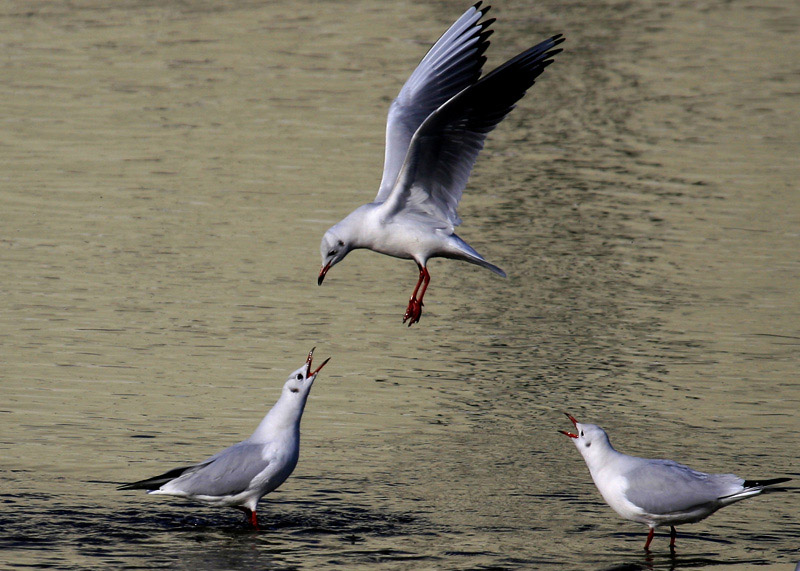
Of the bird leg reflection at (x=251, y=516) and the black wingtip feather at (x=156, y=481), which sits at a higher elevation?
the black wingtip feather at (x=156, y=481)

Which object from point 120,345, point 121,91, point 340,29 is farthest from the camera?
point 340,29

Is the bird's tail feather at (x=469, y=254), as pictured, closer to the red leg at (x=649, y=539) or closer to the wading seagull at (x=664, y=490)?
the wading seagull at (x=664, y=490)

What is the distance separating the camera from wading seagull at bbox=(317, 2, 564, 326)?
29.9 ft

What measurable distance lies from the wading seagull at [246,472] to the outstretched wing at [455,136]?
81.2 inches

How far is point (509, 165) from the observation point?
1677 cm

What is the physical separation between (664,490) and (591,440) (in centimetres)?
51

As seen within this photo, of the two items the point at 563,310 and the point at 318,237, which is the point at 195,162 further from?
the point at 563,310

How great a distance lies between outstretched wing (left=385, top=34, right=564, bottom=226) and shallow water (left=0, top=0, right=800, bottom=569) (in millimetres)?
1275

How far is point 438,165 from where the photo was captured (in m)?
9.55

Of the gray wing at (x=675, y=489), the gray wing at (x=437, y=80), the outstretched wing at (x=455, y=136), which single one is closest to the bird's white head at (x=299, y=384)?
the gray wing at (x=675, y=489)

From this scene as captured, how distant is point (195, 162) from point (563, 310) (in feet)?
20.0

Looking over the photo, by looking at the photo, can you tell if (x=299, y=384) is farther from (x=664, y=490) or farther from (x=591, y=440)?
(x=664, y=490)

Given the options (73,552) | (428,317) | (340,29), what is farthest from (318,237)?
(340,29)

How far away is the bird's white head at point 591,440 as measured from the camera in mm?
7602
